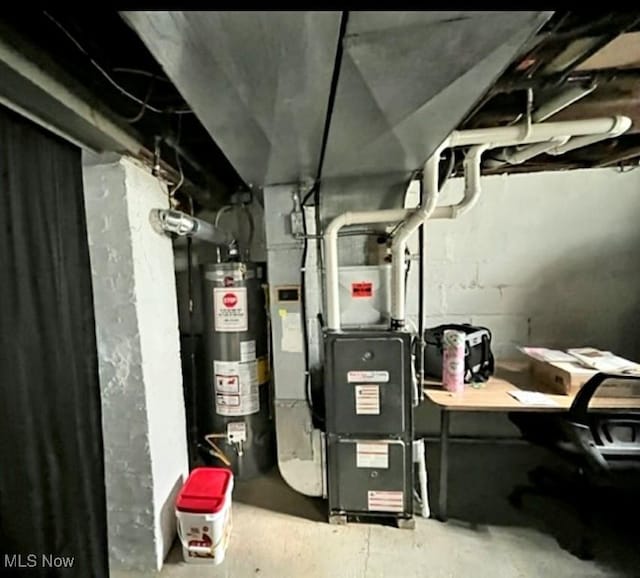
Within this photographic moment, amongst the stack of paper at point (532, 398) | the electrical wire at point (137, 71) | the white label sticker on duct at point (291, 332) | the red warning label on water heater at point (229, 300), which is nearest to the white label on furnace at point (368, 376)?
the white label sticker on duct at point (291, 332)

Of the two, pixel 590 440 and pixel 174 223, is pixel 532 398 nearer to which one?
pixel 590 440

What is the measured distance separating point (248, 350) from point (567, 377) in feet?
6.34

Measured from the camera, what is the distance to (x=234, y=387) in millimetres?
2734

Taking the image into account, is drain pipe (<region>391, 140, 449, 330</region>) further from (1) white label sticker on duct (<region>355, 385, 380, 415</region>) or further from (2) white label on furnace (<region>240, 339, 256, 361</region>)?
(2) white label on furnace (<region>240, 339, 256, 361</region>)

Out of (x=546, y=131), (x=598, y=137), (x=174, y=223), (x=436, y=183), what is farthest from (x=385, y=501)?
(x=598, y=137)

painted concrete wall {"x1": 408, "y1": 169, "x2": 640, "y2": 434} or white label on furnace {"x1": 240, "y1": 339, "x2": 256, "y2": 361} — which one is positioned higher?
painted concrete wall {"x1": 408, "y1": 169, "x2": 640, "y2": 434}

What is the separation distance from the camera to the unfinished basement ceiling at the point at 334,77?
2.80ft

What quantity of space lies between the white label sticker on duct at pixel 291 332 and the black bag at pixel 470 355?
0.84 m

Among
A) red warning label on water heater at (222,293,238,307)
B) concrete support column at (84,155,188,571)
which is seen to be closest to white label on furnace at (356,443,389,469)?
concrete support column at (84,155,188,571)

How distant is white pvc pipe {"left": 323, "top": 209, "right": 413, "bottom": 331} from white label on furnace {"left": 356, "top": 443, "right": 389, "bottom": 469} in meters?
0.66

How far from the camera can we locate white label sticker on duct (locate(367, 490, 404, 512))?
2.20 m

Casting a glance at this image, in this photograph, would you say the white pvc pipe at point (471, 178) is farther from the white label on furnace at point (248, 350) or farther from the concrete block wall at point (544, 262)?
the white label on furnace at point (248, 350)

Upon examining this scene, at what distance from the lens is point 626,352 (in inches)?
119

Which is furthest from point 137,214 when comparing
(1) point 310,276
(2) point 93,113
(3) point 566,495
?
(3) point 566,495
